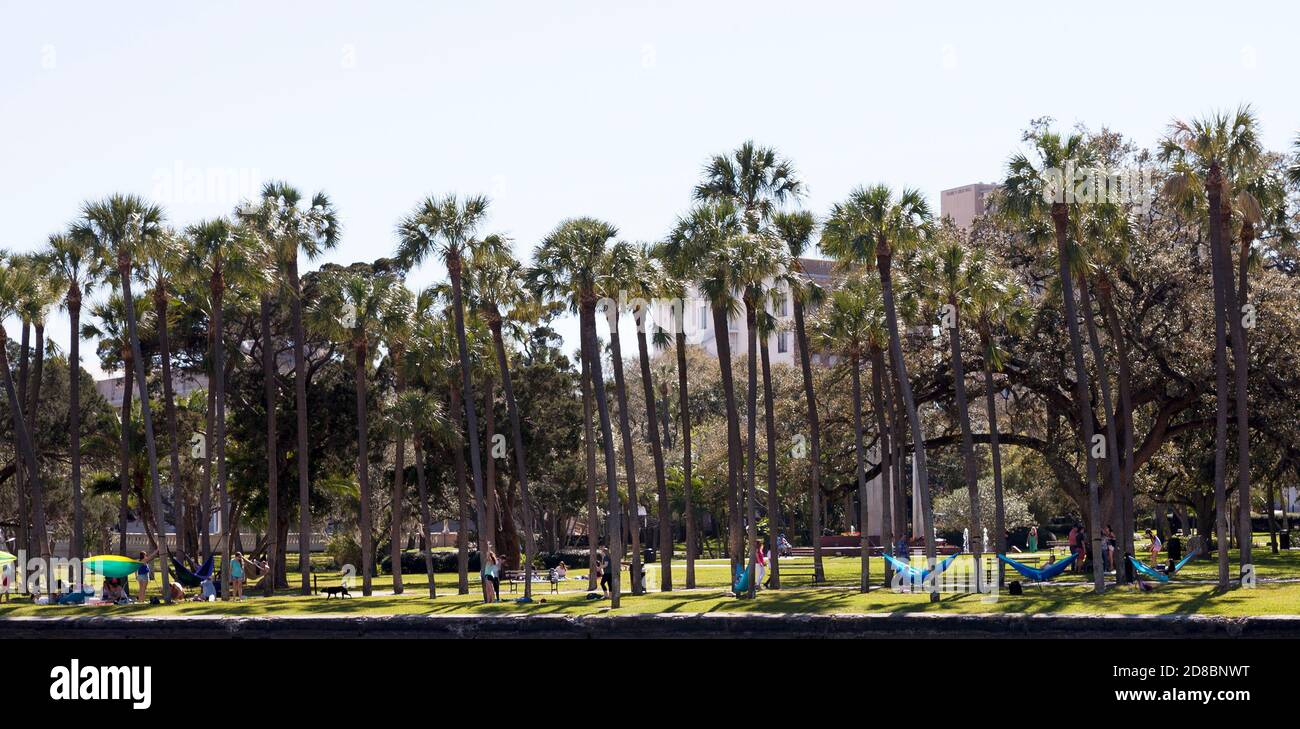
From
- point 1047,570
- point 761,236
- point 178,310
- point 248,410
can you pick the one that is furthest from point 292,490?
point 1047,570

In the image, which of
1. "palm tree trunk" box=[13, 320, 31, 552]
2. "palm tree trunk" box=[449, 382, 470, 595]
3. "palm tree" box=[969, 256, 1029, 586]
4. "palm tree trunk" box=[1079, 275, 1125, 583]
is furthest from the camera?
"palm tree trunk" box=[13, 320, 31, 552]

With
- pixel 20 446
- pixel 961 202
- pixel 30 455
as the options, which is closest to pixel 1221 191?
pixel 30 455

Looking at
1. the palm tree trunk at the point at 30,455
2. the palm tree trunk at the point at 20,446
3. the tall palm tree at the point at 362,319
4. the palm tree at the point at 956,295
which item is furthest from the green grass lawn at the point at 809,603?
the palm tree trunk at the point at 20,446

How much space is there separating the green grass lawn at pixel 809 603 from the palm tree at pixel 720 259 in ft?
13.2

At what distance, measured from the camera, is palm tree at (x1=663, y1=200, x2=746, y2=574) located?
128 ft

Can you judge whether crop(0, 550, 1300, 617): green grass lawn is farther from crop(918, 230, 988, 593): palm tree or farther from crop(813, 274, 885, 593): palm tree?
crop(813, 274, 885, 593): palm tree

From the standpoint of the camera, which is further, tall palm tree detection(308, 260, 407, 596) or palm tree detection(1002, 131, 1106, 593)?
tall palm tree detection(308, 260, 407, 596)

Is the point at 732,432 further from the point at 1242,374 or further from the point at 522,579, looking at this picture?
the point at 1242,374

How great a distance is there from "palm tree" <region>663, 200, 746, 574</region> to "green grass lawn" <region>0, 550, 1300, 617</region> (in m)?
4.04

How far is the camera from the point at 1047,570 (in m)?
38.2

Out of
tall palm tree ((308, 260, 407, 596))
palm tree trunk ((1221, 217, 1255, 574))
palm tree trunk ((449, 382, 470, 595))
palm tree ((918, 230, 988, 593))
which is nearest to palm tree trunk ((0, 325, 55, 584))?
tall palm tree ((308, 260, 407, 596))

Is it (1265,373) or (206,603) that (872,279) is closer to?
(1265,373)

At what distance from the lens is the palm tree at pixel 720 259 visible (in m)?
39.1

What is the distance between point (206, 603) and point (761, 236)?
1865cm
